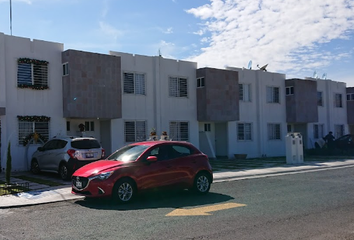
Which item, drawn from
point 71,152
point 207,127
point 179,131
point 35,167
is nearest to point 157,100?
point 179,131

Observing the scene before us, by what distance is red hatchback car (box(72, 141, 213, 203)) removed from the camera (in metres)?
9.84

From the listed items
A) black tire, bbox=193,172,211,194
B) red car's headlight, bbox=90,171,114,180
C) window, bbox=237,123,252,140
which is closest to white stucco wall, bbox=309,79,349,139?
window, bbox=237,123,252,140

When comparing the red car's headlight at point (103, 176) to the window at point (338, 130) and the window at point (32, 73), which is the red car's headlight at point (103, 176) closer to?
the window at point (32, 73)

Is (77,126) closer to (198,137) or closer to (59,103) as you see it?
(59,103)

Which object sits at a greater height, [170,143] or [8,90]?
[8,90]

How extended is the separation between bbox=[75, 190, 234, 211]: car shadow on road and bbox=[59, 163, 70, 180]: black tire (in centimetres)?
378

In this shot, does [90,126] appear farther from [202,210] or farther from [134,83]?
[202,210]

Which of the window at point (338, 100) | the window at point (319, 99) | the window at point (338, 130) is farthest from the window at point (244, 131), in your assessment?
the window at point (338, 100)


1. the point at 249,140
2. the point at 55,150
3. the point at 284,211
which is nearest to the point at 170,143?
the point at 284,211

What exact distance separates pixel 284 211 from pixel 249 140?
19314mm

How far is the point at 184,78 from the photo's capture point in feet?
80.4

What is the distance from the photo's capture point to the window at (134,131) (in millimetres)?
21797

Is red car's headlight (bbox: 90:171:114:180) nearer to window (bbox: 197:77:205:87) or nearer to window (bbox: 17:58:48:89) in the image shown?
window (bbox: 17:58:48:89)

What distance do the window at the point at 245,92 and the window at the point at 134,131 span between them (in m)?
8.45
